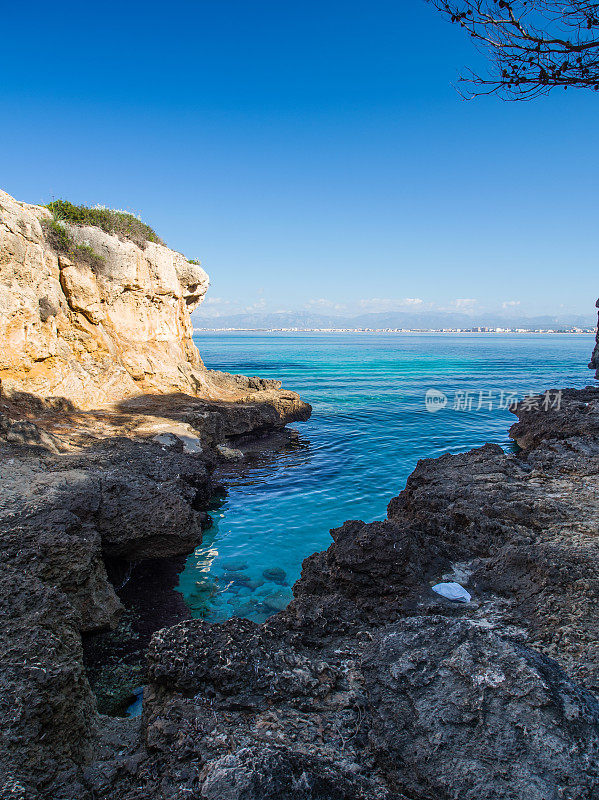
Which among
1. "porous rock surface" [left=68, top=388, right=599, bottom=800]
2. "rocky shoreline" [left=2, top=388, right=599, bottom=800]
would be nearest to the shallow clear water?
"rocky shoreline" [left=2, top=388, right=599, bottom=800]

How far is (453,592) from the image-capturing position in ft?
15.1

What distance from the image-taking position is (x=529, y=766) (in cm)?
239

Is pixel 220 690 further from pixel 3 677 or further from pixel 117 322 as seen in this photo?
pixel 117 322

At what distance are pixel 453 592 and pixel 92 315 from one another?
14814 millimetres

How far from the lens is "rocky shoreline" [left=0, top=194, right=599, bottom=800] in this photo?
2.58m

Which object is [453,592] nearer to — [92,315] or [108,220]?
[92,315]

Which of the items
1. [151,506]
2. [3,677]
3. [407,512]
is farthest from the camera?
[407,512]

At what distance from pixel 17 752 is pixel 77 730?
1.90ft

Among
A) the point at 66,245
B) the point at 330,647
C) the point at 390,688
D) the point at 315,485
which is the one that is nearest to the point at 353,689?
the point at 390,688

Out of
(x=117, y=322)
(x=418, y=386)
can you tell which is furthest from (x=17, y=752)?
(x=418, y=386)

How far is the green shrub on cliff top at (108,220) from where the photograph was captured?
1645cm

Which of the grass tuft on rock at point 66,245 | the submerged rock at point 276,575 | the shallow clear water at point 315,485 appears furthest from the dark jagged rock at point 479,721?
the grass tuft on rock at point 66,245

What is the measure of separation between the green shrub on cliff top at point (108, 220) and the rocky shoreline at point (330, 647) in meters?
10.7

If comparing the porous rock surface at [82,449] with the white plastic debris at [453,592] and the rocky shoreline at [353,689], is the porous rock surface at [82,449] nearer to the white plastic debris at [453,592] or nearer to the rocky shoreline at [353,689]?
the rocky shoreline at [353,689]
